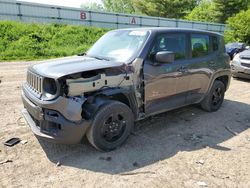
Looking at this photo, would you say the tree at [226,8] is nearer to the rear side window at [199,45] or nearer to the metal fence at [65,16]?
the metal fence at [65,16]

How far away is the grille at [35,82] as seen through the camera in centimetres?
391

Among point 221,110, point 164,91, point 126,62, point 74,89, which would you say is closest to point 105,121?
point 74,89

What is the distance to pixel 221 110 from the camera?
20.8 feet

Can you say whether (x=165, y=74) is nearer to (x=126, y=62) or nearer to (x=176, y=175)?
(x=126, y=62)

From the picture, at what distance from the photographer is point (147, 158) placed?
400cm

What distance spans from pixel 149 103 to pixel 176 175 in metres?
1.38

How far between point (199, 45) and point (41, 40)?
14576mm

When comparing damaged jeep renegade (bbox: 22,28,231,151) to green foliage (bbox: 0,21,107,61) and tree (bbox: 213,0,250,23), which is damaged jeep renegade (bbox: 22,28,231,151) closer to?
green foliage (bbox: 0,21,107,61)

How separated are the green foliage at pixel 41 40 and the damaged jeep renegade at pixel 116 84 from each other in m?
11.2

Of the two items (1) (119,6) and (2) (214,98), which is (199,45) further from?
(1) (119,6)

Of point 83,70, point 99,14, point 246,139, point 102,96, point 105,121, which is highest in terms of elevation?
point 99,14

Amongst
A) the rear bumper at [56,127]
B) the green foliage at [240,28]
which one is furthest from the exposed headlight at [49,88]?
the green foliage at [240,28]

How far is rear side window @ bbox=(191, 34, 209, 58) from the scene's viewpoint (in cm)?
543

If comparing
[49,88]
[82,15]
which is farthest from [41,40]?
[49,88]
